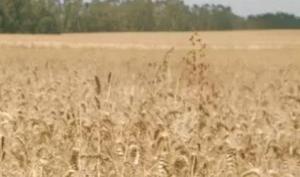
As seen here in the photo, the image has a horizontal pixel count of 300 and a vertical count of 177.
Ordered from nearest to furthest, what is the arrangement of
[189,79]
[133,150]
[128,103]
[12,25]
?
[133,150], [128,103], [189,79], [12,25]

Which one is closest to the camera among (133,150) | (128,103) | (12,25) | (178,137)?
(133,150)

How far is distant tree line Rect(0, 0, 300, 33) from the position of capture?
87.9m

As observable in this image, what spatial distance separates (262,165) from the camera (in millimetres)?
3869

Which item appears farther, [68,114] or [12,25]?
[12,25]

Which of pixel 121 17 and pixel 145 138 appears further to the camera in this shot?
pixel 121 17

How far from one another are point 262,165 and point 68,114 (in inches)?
57.9

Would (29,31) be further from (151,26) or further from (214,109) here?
(214,109)

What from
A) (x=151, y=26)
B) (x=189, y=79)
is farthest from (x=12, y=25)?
(x=189, y=79)

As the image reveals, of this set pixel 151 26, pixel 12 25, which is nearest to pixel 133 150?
pixel 12 25

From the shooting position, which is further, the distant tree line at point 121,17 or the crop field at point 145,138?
the distant tree line at point 121,17

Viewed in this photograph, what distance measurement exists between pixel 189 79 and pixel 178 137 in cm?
258

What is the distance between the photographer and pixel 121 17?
114m

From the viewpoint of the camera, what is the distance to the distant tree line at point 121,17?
8788 cm

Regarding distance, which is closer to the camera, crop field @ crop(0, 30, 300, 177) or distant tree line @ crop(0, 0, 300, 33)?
crop field @ crop(0, 30, 300, 177)
